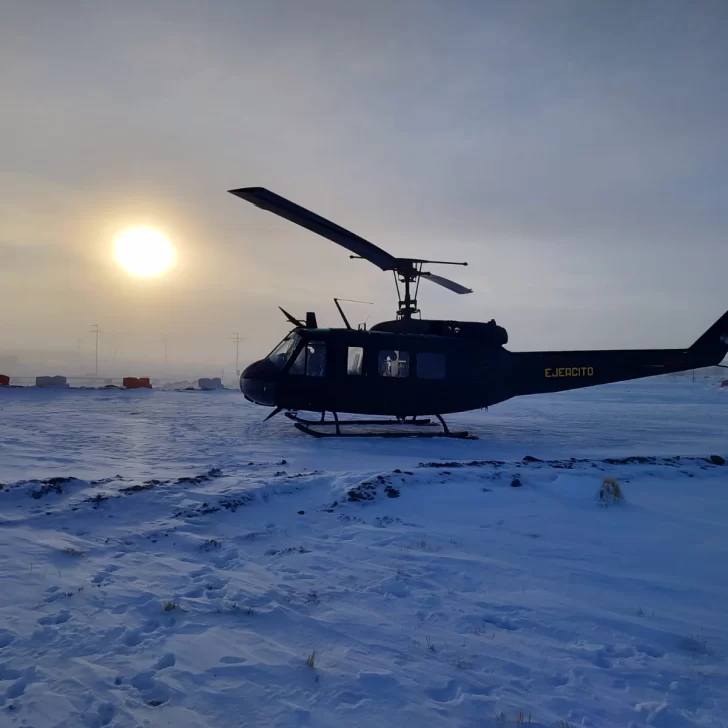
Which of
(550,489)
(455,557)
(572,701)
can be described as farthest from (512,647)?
(550,489)

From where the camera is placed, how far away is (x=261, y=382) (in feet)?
41.9

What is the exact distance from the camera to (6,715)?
253 cm

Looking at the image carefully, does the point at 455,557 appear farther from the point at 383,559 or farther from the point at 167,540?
the point at 167,540

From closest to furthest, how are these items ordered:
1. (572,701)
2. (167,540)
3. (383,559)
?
(572,701) → (383,559) → (167,540)

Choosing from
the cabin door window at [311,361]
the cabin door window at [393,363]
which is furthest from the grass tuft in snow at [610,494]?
the cabin door window at [311,361]

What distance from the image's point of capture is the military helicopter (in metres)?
12.6

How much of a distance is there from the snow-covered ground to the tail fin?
717cm

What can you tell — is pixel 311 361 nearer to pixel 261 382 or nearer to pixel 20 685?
pixel 261 382

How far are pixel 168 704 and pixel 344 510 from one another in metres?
3.56

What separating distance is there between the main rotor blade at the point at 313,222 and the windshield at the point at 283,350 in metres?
2.82

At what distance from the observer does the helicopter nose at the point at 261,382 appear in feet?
41.6

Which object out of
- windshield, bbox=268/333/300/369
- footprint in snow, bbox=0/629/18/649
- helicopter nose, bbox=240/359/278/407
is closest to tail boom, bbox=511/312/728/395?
windshield, bbox=268/333/300/369

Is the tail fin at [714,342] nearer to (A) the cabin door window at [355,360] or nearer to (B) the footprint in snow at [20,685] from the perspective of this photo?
(A) the cabin door window at [355,360]

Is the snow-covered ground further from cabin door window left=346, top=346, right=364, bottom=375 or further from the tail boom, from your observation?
the tail boom
